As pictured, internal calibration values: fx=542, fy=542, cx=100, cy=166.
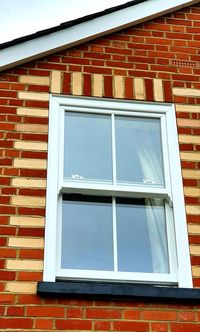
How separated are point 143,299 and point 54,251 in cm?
74

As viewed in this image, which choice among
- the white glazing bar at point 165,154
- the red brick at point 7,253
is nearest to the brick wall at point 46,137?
the red brick at point 7,253

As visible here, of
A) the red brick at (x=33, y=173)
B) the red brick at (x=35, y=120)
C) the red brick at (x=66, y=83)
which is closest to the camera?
the red brick at (x=33, y=173)

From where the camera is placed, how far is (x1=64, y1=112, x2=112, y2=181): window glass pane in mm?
4512

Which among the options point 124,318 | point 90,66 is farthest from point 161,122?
point 124,318

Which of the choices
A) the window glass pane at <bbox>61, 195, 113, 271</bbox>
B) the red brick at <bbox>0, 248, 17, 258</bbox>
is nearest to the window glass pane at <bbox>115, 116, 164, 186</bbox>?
the window glass pane at <bbox>61, 195, 113, 271</bbox>

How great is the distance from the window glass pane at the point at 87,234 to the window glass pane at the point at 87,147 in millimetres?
242

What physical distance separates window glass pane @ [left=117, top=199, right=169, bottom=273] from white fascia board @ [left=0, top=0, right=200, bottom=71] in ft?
5.20

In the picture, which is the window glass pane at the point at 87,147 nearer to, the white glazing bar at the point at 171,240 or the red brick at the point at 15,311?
the white glazing bar at the point at 171,240

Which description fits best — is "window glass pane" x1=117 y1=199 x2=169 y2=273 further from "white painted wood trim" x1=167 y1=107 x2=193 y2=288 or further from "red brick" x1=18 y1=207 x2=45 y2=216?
"red brick" x1=18 y1=207 x2=45 y2=216

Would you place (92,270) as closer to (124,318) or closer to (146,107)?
(124,318)

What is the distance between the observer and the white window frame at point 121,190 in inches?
159

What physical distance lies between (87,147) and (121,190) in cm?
54

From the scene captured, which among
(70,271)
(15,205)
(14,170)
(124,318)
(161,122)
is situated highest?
(161,122)

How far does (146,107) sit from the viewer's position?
482 cm
